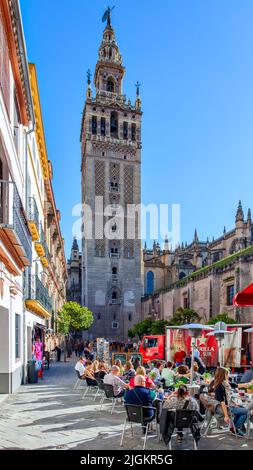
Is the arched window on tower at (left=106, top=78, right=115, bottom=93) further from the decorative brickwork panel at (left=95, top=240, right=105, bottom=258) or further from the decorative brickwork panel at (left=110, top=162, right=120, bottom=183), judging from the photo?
the decorative brickwork panel at (left=95, top=240, right=105, bottom=258)

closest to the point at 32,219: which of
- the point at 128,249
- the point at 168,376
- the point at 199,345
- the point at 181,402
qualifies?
the point at 168,376

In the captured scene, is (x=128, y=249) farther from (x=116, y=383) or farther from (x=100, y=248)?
(x=116, y=383)

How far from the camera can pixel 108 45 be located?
6844 cm

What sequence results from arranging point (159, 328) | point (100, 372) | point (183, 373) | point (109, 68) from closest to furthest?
1. point (183, 373)
2. point (100, 372)
3. point (159, 328)
4. point (109, 68)

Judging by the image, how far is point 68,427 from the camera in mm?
8414

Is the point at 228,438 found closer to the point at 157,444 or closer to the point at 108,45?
the point at 157,444

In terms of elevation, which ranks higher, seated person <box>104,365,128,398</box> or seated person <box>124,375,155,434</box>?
seated person <box>124,375,155,434</box>

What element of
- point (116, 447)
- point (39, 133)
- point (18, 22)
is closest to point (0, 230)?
point (116, 447)

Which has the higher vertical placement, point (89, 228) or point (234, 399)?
point (89, 228)

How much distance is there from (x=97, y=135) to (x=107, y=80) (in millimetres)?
11828

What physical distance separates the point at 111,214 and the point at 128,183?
5.69 m

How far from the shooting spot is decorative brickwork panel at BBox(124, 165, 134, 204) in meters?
60.2

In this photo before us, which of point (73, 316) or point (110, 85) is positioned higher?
point (110, 85)

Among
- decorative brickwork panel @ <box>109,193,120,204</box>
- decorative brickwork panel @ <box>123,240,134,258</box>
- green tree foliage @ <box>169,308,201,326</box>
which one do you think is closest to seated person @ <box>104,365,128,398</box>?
green tree foliage @ <box>169,308,201,326</box>
